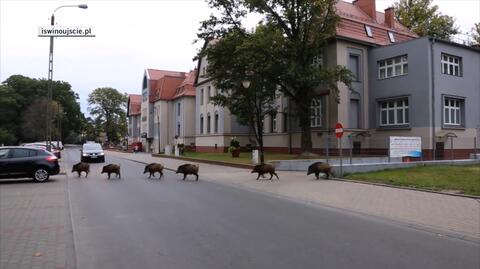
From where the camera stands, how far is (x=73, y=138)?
13525 centimetres

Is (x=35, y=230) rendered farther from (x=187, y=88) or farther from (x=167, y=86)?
(x=167, y=86)

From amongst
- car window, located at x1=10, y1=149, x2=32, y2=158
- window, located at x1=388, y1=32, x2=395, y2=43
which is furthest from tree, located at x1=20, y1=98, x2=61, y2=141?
car window, located at x1=10, y1=149, x2=32, y2=158

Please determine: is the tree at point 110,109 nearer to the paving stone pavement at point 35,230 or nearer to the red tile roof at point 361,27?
the red tile roof at point 361,27

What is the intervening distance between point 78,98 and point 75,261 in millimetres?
107189

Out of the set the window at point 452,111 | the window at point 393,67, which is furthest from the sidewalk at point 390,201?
the window at point 393,67

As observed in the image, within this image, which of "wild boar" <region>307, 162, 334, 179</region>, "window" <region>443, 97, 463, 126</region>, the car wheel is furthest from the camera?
"window" <region>443, 97, 463, 126</region>

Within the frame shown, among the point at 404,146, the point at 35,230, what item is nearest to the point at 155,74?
the point at 404,146

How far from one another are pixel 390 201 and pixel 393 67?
891 inches

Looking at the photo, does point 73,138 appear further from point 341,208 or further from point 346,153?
point 341,208

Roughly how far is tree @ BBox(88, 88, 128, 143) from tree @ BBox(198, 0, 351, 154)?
88674 millimetres

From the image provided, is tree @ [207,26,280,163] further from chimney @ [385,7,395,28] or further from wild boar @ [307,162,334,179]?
chimney @ [385,7,395,28]

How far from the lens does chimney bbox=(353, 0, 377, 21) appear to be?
3953 centimetres

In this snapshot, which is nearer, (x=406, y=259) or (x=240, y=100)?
(x=406, y=259)

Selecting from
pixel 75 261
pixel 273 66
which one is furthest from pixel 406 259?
pixel 273 66
